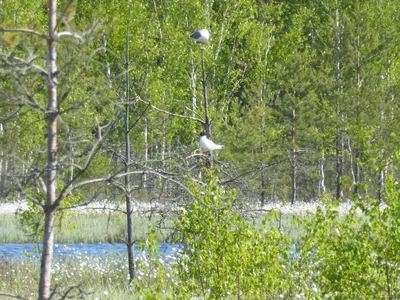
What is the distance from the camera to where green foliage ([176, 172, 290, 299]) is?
629 centimetres

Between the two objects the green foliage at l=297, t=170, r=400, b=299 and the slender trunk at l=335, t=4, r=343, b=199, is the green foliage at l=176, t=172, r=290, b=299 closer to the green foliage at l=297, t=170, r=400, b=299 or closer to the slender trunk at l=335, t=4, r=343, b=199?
the green foliage at l=297, t=170, r=400, b=299

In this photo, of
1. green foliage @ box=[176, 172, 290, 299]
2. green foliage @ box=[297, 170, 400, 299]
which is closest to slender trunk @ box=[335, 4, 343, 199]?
green foliage @ box=[297, 170, 400, 299]

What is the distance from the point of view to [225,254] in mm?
6293

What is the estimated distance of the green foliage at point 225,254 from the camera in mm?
6285

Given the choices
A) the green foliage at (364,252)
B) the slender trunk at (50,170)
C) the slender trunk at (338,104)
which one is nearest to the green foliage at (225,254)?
the green foliage at (364,252)

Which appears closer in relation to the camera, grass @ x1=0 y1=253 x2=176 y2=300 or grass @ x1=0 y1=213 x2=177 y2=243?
grass @ x1=0 y1=253 x2=176 y2=300

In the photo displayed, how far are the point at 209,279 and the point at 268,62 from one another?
2726 cm

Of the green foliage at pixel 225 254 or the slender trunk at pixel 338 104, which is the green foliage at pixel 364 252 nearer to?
the green foliage at pixel 225 254

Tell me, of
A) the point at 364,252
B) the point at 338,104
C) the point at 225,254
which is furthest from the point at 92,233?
the point at 364,252

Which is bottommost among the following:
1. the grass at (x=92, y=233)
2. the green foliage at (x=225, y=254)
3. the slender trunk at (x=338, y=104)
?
the green foliage at (x=225, y=254)

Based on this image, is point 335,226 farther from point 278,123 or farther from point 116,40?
point 278,123

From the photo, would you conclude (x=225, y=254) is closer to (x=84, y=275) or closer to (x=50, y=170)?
(x=50, y=170)

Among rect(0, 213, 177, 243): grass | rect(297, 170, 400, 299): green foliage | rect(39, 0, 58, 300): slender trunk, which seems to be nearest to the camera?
rect(39, 0, 58, 300): slender trunk

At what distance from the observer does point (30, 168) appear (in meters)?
4.09
